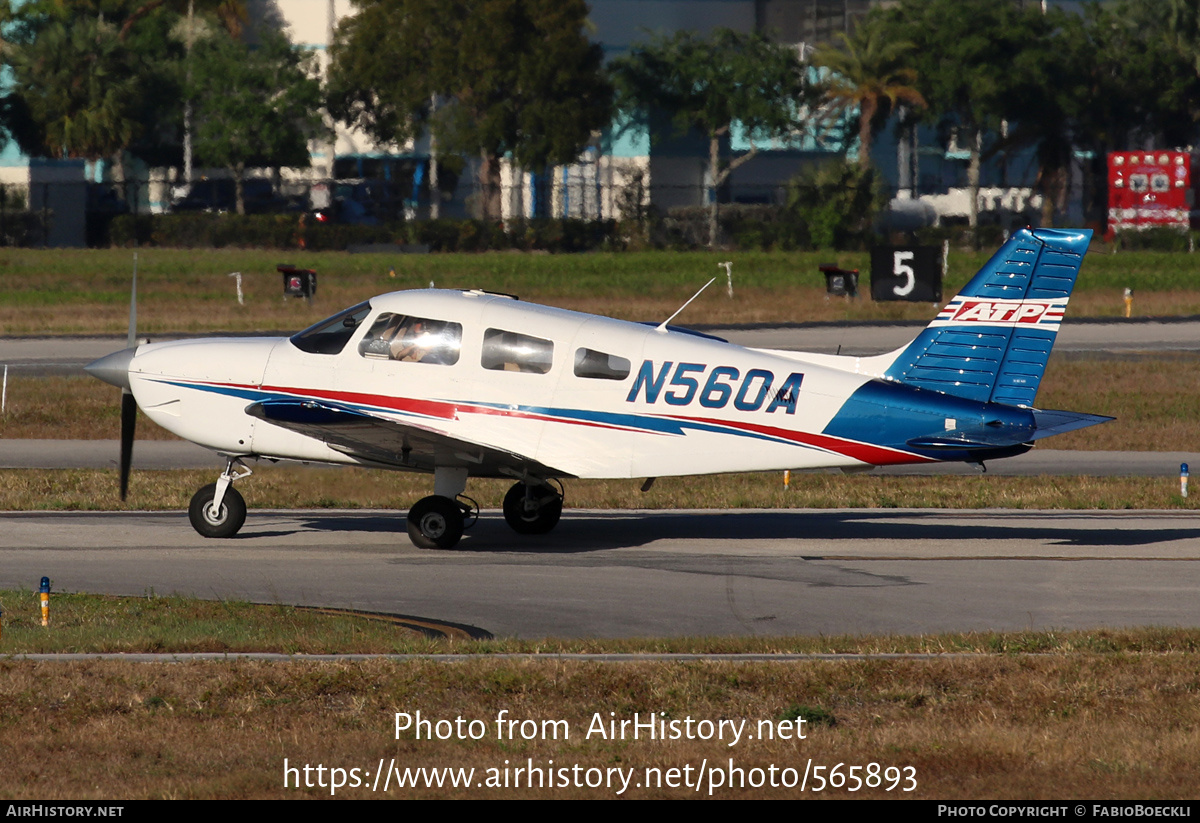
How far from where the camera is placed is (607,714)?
9125mm

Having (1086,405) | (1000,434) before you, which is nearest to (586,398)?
(1000,434)

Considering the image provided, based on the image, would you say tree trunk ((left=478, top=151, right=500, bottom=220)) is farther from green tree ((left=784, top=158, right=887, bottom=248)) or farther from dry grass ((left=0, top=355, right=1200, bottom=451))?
dry grass ((left=0, top=355, right=1200, bottom=451))

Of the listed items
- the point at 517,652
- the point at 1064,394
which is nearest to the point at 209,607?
the point at 517,652

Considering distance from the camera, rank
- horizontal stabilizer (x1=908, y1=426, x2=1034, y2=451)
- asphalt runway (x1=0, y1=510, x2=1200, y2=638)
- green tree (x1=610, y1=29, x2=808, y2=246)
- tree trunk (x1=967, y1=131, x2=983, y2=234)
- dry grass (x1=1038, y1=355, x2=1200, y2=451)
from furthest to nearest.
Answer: green tree (x1=610, y1=29, x2=808, y2=246) < tree trunk (x1=967, y1=131, x2=983, y2=234) < dry grass (x1=1038, y1=355, x2=1200, y2=451) < horizontal stabilizer (x1=908, y1=426, x2=1034, y2=451) < asphalt runway (x1=0, y1=510, x2=1200, y2=638)

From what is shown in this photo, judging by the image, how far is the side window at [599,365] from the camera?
15.2 meters

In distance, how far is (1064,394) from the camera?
29.4 meters

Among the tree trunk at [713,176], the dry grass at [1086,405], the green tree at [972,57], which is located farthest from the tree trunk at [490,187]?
the dry grass at [1086,405]

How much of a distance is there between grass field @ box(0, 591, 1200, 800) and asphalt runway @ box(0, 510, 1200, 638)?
1.17 meters

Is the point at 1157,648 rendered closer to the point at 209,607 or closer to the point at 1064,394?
the point at 209,607

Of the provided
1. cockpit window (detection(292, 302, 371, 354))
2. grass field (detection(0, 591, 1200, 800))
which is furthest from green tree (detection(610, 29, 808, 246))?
grass field (detection(0, 591, 1200, 800))

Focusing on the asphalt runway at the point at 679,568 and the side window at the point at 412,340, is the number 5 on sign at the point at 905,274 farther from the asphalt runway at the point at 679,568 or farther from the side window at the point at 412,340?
the side window at the point at 412,340

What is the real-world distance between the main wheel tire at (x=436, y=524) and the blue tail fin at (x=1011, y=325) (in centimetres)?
489

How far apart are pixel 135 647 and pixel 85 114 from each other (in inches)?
2870

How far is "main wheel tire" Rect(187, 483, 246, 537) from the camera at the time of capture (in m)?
16.2
